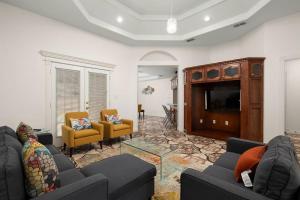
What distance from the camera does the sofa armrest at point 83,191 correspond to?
3.45ft

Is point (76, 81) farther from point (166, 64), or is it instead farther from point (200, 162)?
point (200, 162)

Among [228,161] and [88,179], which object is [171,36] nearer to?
[228,161]

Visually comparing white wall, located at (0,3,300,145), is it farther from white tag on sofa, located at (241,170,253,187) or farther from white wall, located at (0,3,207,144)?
white tag on sofa, located at (241,170,253,187)

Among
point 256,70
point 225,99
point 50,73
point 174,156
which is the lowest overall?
point 174,156

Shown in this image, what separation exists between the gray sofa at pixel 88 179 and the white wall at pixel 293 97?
5.89 m

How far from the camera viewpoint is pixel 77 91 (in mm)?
4145

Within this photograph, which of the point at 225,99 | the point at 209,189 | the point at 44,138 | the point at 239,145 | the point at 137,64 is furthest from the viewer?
the point at 137,64

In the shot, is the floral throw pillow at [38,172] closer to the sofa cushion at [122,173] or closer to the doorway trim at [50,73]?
the sofa cushion at [122,173]

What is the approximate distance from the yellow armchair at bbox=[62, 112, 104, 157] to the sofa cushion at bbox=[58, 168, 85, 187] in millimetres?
1617

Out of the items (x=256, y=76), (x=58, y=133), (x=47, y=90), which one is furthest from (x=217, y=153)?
(x=47, y=90)

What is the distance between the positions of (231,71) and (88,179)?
423cm

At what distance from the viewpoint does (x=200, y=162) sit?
9.73ft

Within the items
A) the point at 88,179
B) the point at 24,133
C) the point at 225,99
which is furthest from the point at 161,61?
the point at 88,179

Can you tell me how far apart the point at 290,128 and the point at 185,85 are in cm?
387
